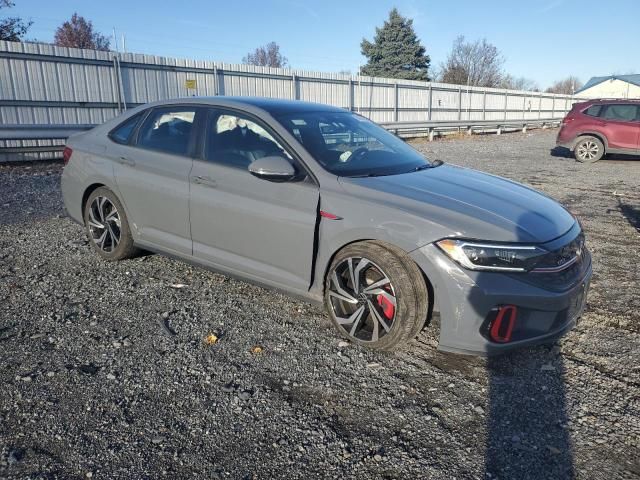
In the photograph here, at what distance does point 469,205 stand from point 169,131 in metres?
2.66

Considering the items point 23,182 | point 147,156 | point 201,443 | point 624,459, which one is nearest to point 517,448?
point 624,459

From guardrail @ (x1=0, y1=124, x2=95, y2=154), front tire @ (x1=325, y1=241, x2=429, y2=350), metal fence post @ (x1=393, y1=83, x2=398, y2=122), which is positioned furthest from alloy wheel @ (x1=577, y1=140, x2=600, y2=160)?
front tire @ (x1=325, y1=241, x2=429, y2=350)

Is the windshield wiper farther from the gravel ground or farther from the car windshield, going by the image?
the gravel ground

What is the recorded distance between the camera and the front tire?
3066 millimetres

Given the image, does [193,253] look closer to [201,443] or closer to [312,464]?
[201,443]

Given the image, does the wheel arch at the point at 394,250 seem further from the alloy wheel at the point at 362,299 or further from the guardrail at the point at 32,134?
the guardrail at the point at 32,134

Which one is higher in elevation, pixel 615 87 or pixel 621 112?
pixel 615 87

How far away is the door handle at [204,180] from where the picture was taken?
3916 mm

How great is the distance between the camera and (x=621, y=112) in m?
14.3

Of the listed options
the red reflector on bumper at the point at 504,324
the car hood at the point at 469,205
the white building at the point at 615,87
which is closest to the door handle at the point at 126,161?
the car hood at the point at 469,205

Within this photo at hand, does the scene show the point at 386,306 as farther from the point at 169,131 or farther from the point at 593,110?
the point at 593,110

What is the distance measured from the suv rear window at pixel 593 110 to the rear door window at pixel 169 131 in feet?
45.6

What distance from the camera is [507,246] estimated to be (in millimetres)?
2910

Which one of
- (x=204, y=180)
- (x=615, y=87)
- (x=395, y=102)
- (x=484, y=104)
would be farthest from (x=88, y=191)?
(x=615, y=87)
